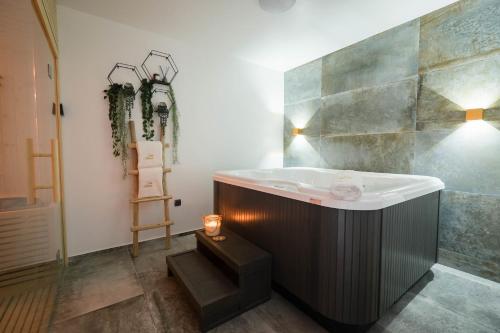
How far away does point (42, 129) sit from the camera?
1429mm

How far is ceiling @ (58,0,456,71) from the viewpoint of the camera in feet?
6.61

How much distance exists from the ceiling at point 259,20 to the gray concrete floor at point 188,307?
238 centimetres

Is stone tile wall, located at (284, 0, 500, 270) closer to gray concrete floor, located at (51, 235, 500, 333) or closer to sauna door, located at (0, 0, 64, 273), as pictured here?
gray concrete floor, located at (51, 235, 500, 333)

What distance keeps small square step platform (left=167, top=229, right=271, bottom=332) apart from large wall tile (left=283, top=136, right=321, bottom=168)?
6.32ft

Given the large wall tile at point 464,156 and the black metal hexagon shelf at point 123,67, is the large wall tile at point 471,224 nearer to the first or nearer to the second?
the large wall tile at point 464,156

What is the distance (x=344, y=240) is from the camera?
3.89 ft

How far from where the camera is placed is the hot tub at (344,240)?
46.8 inches

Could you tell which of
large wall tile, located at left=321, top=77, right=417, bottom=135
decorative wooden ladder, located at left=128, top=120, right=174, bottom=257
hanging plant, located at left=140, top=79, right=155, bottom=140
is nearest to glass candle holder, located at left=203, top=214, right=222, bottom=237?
decorative wooden ladder, located at left=128, top=120, right=174, bottom=257

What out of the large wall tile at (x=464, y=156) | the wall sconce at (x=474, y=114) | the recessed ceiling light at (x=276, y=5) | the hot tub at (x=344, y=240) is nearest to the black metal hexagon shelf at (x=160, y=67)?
the recessed ceiling light at (x=276, y=5)

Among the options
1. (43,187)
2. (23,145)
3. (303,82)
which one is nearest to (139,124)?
(43,187)

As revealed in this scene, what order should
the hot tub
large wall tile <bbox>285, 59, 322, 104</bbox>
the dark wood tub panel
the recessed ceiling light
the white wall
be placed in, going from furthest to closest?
large wall tile <bbox>285, 59, 322, 104</bbox>
the white wall
the recessed ceiling light
the dark wood tub panel
the hot tub

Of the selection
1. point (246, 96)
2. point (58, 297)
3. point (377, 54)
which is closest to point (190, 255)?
point (58, 297)

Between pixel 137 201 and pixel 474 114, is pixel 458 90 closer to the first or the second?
pixel 474 114

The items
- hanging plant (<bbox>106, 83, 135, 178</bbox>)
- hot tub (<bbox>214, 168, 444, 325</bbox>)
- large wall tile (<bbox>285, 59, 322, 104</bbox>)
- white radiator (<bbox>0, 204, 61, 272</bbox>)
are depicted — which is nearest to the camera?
white radiator (<bbox>0, 204, 61, 272</bbox>)
